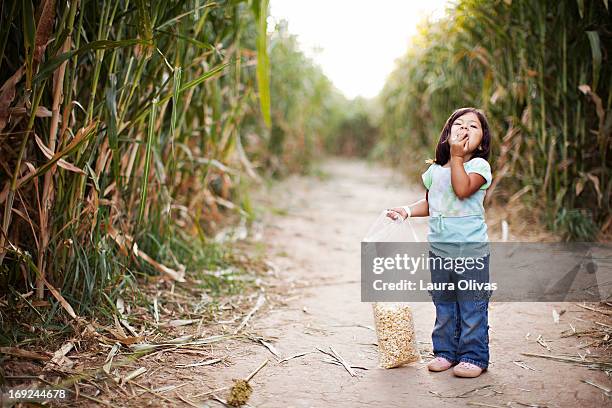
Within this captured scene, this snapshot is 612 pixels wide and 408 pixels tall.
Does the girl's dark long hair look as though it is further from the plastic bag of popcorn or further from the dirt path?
the dirt path

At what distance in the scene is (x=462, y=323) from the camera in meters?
1.73

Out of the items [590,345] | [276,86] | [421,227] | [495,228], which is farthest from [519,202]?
[276,86]

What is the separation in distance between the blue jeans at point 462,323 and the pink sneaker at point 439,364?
2 centimetres

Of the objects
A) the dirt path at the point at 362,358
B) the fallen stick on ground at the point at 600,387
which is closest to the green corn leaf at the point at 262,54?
the dirt path at the point at 362,358

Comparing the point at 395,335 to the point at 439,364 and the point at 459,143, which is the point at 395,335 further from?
the point at 459,143

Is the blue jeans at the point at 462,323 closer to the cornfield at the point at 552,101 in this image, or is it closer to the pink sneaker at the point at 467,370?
A: the pink sneaker at the point at 467,370

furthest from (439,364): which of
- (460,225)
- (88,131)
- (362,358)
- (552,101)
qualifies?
(552,101)

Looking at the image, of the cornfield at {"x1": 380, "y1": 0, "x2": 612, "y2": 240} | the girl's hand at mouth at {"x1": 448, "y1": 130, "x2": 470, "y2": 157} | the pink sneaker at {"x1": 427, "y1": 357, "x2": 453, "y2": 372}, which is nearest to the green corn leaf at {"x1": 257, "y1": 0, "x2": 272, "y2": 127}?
the girl's hand at mouth at {"x1": 448, "y1": 130, "x2": 470, "y2": 157}

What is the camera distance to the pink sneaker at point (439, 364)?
1705mm

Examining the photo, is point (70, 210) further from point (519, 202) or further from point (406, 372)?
point (519, 202)

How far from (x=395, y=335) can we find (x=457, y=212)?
414mm

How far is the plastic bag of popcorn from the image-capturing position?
1.72 meters

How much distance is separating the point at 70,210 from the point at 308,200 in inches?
146

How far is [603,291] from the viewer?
2234mm
